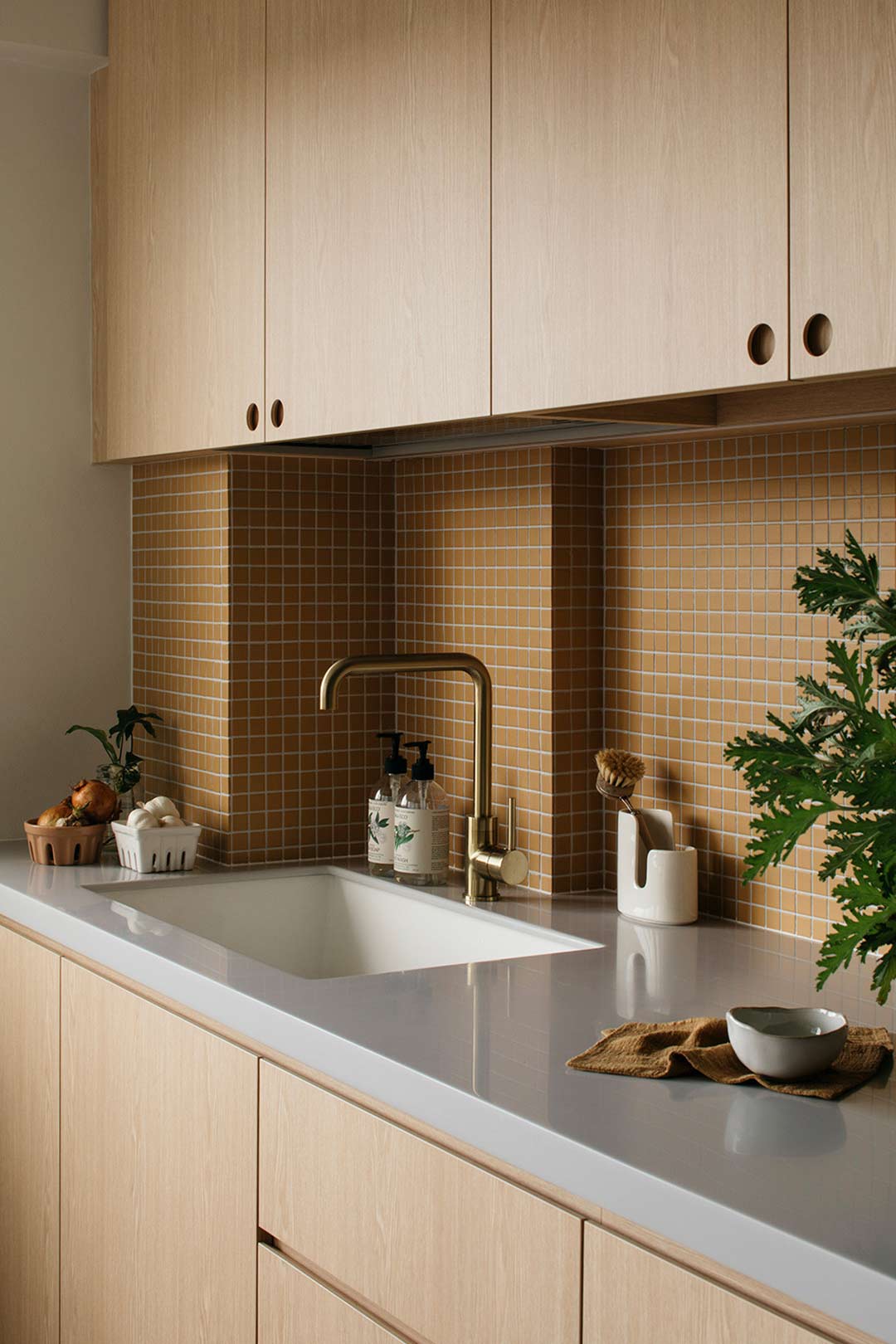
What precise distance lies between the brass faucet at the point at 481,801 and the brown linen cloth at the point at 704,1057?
0.71 metres

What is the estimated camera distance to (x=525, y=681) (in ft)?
7.66

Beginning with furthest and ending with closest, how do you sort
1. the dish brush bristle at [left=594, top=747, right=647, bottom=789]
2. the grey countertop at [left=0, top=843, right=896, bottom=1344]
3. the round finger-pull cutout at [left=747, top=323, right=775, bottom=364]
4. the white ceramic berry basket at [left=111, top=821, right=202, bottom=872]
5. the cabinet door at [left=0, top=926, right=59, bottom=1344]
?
the white ceramic berry basket at [left=111, top=821, right=202, bottom=872], the cabinet door at [left=0, top=926, right=59, bottom=1344], the dish brush bristle at [left=594, top=747, right=647, bottom=789], the round finger-pull cutout at [left=747, top=323, right=775, bottom=364], the grey countertop at [left=0, top=843, right=896, bottom=1344]

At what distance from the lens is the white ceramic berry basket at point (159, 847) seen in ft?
8.17

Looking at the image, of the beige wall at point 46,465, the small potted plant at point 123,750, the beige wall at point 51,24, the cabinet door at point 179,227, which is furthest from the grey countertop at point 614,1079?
the beige wall at point 51,24

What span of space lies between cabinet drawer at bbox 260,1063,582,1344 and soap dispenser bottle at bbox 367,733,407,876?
2.61ft

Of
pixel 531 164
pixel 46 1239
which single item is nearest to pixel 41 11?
pixel 531 164

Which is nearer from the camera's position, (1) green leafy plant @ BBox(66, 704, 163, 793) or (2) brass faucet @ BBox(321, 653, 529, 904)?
(2) brass faucet @ BBox(321, 653, 529, 904)

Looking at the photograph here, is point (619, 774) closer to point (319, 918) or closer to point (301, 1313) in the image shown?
point (319, 918)

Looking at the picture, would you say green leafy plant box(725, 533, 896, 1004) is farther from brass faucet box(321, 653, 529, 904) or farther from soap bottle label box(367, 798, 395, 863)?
soap bottle label box(367, 798, 395, 863)

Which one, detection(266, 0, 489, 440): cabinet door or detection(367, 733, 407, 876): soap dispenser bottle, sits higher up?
detection(266, 0, 489, 440): cabinet door

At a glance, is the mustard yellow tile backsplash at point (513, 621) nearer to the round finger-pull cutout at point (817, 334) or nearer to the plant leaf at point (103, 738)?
the plant leaf at point (103, 738)

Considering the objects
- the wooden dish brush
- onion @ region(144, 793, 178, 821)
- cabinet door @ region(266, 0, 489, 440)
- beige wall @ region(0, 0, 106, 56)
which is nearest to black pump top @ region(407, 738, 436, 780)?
the wooden dish brush

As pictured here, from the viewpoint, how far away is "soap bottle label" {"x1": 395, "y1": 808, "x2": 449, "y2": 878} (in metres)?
2.38

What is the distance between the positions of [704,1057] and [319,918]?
4.06 feet
